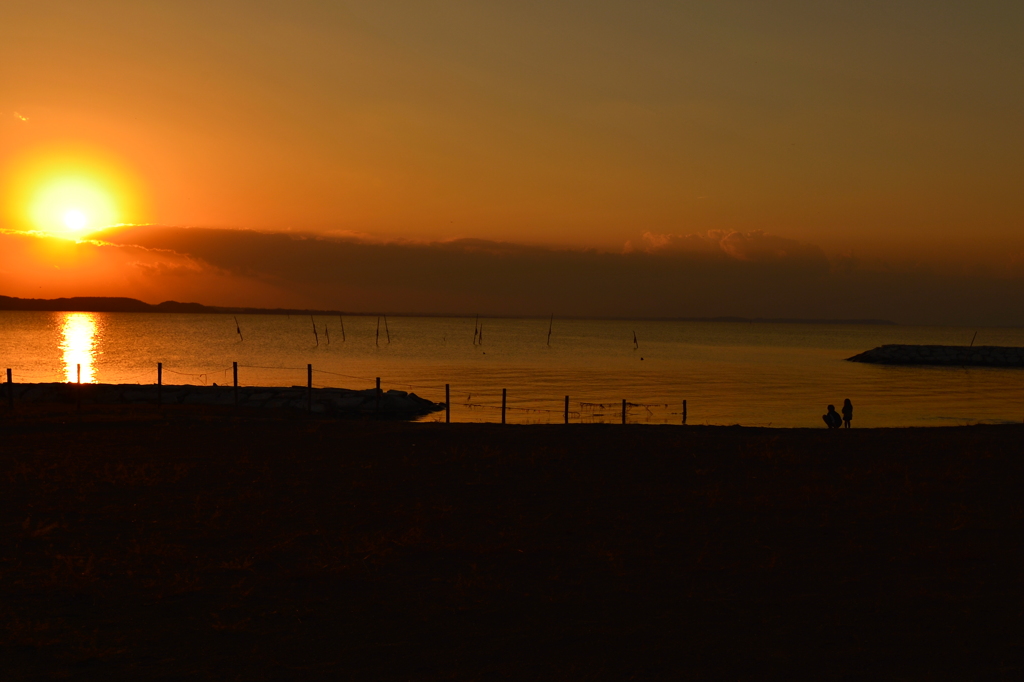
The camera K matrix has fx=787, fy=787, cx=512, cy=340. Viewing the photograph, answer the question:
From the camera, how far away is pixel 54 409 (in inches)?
1054

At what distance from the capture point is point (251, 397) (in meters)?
40.6

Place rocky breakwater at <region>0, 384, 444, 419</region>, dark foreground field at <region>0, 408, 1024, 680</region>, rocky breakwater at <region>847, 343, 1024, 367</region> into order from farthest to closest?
rocky breakwater at <region>847, 343, 1024, 367</region>
rocky breakwater at <region>0, 384, 444, 419</region>
dark foreground field at <region>0, 408, 1024, 680</region>

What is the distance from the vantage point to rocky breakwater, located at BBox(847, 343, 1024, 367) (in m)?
106

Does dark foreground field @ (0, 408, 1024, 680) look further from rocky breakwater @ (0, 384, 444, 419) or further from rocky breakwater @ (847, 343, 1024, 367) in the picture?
rocky breakwater @ (847, 343, 1024, 367)

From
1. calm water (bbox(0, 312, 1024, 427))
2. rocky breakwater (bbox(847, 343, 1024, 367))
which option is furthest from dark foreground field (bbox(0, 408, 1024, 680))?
rocky breakwater (bbox(847, 343, 1024, 367))

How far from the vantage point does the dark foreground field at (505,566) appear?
619 cm

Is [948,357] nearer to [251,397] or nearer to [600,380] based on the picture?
[600,380]

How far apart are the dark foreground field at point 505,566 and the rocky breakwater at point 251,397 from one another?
2284 cm

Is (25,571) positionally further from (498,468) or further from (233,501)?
(498,468)

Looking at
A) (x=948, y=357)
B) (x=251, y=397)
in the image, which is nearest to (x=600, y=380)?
(x=251, y=397)

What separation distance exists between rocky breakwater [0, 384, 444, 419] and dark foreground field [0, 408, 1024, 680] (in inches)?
899

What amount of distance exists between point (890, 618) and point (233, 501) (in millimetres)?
8726

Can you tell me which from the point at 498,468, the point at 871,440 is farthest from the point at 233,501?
the point at 871,440

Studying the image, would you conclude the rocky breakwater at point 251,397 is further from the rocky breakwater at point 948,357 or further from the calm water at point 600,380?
the rocky breakwater at point 948,357
